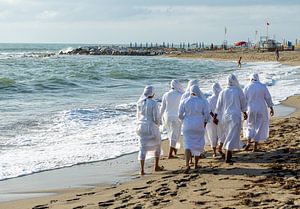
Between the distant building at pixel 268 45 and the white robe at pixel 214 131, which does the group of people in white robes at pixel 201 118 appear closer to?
the white robe at pixel 214 131

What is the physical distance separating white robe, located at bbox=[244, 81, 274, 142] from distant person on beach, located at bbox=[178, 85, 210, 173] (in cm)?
178

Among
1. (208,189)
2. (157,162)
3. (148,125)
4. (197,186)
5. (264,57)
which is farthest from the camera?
(264,57)

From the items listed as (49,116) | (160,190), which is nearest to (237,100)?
(160,190)

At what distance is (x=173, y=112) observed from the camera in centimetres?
1020

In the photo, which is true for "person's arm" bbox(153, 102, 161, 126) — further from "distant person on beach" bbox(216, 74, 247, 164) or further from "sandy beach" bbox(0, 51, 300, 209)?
"distant person on beach" bbox(216, 74, 247, 164)

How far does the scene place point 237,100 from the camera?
30.1 feet

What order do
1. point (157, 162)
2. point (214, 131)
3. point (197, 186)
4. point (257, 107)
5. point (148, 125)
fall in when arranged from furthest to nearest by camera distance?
point (257, 107), point (214, 131), point (157, 162), point (148, 125), point (197, 186)

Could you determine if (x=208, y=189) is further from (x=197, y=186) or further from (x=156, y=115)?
(x=156, y=115)

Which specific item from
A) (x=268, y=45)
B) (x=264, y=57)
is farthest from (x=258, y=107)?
(x=268, y=45)

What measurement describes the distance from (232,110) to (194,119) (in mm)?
857

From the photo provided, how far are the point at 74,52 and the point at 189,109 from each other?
104 m

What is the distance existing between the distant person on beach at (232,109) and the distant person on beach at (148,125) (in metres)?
1.20

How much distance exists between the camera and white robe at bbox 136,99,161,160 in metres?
9.08

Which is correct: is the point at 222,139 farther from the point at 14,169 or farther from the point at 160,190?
the point at 14,169
